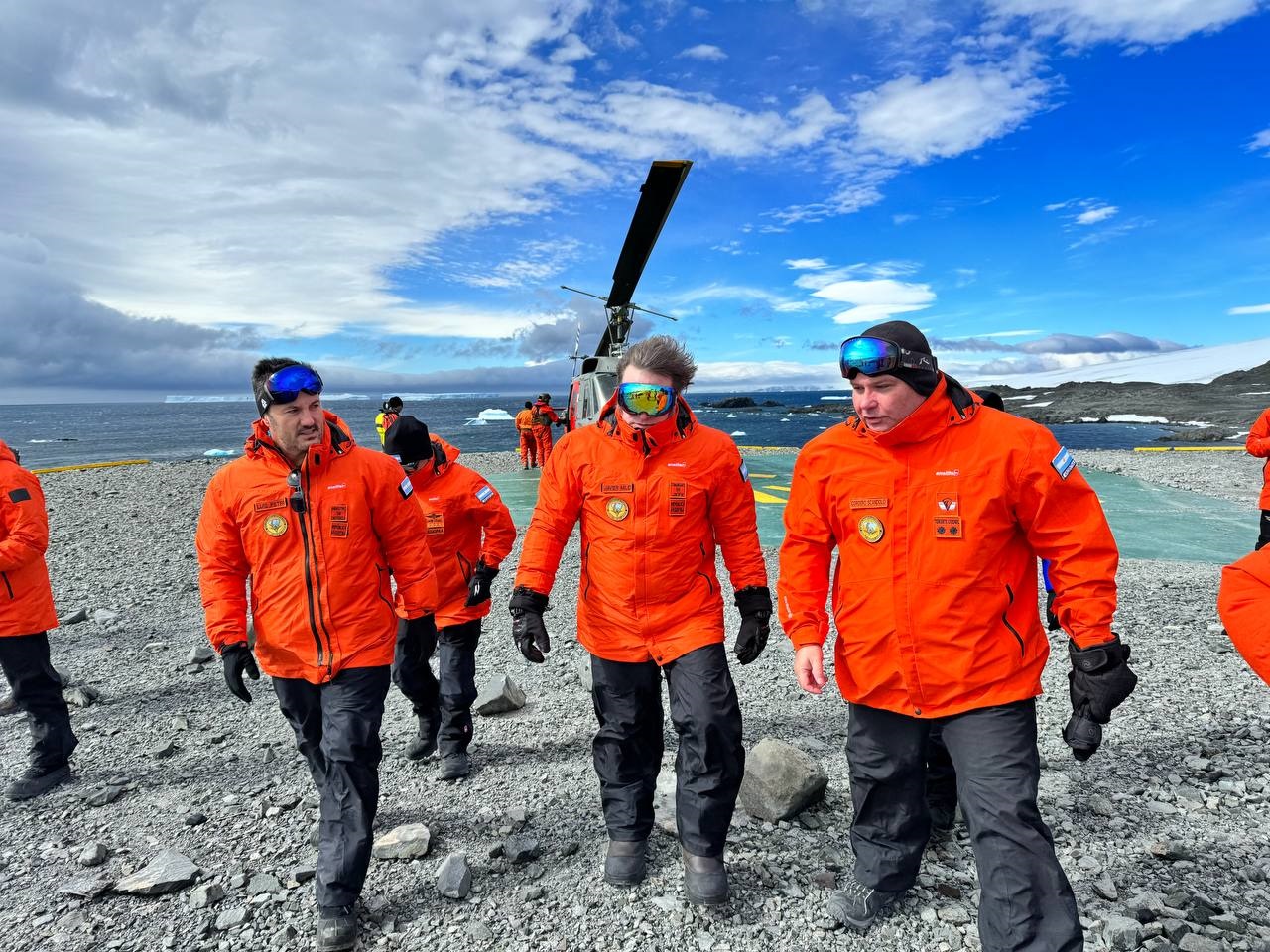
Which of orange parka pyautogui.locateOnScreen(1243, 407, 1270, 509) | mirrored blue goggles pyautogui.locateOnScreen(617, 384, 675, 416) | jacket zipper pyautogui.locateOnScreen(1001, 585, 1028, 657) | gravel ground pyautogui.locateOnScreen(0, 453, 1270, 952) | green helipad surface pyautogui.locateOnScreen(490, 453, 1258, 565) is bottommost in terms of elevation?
gravel ground pyautogui.locateOnScreen(0, 453, 1270, 952)

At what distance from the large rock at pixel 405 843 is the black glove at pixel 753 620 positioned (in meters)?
1.78

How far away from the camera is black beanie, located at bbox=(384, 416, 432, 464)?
438 cm

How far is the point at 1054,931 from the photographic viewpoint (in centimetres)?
219

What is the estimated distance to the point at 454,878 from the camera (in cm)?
312

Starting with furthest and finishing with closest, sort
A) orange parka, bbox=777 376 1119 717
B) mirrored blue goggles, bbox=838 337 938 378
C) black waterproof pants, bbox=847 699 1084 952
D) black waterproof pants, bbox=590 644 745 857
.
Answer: black waterproof pants, bbox=590 644 745 857 < mirrored blue goggles, bbox=838 337 938 378 < orange parka, bbox=777 376 1119 717 < black waterproof pants, bbox=847 699 1084 952

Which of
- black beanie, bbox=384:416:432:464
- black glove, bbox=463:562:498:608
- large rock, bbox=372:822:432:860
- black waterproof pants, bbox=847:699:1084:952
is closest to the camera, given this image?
black waterproof pants, bbox=847:699:1084:952

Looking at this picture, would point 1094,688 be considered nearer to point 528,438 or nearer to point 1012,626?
point 1012,626

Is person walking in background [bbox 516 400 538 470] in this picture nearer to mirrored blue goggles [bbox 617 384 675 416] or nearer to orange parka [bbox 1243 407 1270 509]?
orange parka [bbox 1243 407 1270 509]

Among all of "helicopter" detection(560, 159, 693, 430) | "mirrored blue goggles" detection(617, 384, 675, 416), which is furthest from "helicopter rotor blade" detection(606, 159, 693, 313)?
"mirrored blue goggles" detection(617, 384, 675, 416)

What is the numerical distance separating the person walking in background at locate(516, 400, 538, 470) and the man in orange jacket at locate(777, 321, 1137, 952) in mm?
17587

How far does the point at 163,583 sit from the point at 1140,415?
229 feet

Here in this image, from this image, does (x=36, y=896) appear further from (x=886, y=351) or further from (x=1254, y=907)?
(x=1254, y=907)

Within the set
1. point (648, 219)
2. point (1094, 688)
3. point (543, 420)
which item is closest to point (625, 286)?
point (648, 219)

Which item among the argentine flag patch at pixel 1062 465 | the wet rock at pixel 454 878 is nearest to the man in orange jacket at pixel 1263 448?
the argentine flag patch at pixel 1062 465
